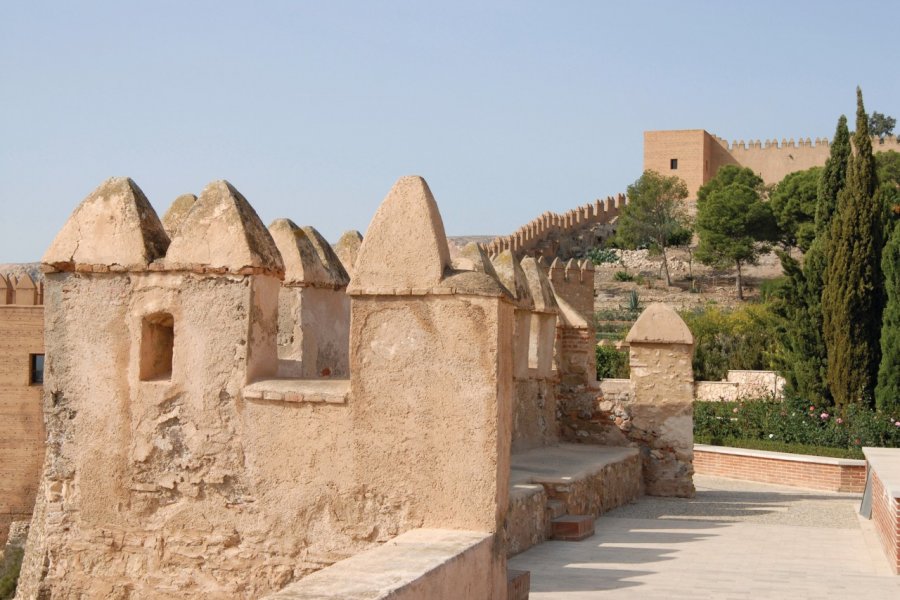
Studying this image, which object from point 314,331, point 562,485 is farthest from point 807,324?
point 314,331

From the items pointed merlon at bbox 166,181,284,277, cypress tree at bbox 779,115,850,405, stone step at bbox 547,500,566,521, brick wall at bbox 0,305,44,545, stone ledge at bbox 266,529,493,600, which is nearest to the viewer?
stone ledge at bbox 266,529,493,600

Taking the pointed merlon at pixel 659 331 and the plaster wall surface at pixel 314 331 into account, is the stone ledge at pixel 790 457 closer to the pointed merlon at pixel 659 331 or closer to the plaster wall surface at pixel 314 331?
the pointed merlon at pixel 659 331

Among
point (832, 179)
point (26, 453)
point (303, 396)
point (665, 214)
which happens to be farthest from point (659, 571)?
point (665, 214)

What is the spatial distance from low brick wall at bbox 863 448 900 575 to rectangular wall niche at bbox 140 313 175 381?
5.49 metres

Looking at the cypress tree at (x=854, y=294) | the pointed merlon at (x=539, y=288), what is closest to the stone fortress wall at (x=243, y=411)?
the pointed merlon at (x=539, y=288)

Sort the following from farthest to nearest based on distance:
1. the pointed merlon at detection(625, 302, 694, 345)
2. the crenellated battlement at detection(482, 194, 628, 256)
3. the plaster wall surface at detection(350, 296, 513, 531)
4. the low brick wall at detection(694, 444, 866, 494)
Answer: the crenellated battlement at detection(482, 194, 628, 256) → the low brick wall at detection(694, 444, 866, 494) → the pointed merlon at detection(625, 302, 694, 345) → the plaster wall surface at detection(350, 296, 513, 531)

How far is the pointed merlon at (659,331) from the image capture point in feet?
45.9

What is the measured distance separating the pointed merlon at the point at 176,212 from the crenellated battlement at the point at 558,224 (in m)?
45.1

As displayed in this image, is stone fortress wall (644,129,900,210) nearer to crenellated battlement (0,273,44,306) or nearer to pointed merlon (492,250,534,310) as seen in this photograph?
crenellated battlement (0,273,44,306)

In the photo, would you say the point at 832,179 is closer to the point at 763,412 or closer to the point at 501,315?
the point at 763,412

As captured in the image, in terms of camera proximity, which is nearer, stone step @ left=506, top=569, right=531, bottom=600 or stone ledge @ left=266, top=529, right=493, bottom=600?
stone ledge @ left=266, top=529, right=493, bottom=600

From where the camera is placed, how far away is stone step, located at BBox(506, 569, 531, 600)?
230 inches

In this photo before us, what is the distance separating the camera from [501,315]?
18.6ft

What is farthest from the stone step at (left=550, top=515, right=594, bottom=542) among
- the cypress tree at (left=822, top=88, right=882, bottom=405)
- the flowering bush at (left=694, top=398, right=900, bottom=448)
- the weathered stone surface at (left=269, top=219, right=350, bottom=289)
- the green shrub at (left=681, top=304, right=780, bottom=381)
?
the green shrub at (left=681, top=304, right=780, bottom=381)
